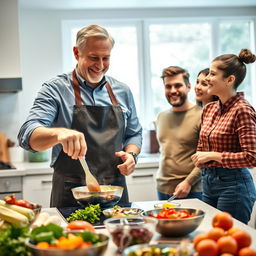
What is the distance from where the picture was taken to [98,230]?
1.75 metres

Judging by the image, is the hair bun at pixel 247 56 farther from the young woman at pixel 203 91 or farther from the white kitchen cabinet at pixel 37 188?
the white kitchen cabinet at pixel 37 188

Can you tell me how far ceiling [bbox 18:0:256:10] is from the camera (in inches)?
167

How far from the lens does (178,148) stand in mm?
3201

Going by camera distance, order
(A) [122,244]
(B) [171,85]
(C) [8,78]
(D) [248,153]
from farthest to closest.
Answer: (C) [8,78] < (B) [171,85] < (D) [248,153] < (A) [122,244]

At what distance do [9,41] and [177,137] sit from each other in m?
1.69

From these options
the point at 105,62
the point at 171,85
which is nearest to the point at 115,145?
the point at 105,62

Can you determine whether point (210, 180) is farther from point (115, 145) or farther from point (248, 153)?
point (115, 145)

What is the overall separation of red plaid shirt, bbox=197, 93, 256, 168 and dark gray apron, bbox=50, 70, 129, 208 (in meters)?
0.48

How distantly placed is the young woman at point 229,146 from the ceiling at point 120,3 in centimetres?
195

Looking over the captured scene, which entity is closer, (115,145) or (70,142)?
(70,142)

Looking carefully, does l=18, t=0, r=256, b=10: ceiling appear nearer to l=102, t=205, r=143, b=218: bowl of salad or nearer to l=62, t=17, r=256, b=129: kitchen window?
l=62, t=17, r=256, b=129: kitchen window

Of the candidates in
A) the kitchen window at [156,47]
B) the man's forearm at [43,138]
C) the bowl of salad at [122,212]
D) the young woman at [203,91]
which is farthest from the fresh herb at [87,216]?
the kitchen window at [156,47]

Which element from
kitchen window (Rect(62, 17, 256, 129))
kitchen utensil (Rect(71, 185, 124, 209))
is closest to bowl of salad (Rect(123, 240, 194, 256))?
kitchen utensil (Rect(71, 185, 124, 209))

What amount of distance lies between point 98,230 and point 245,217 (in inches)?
39.7
